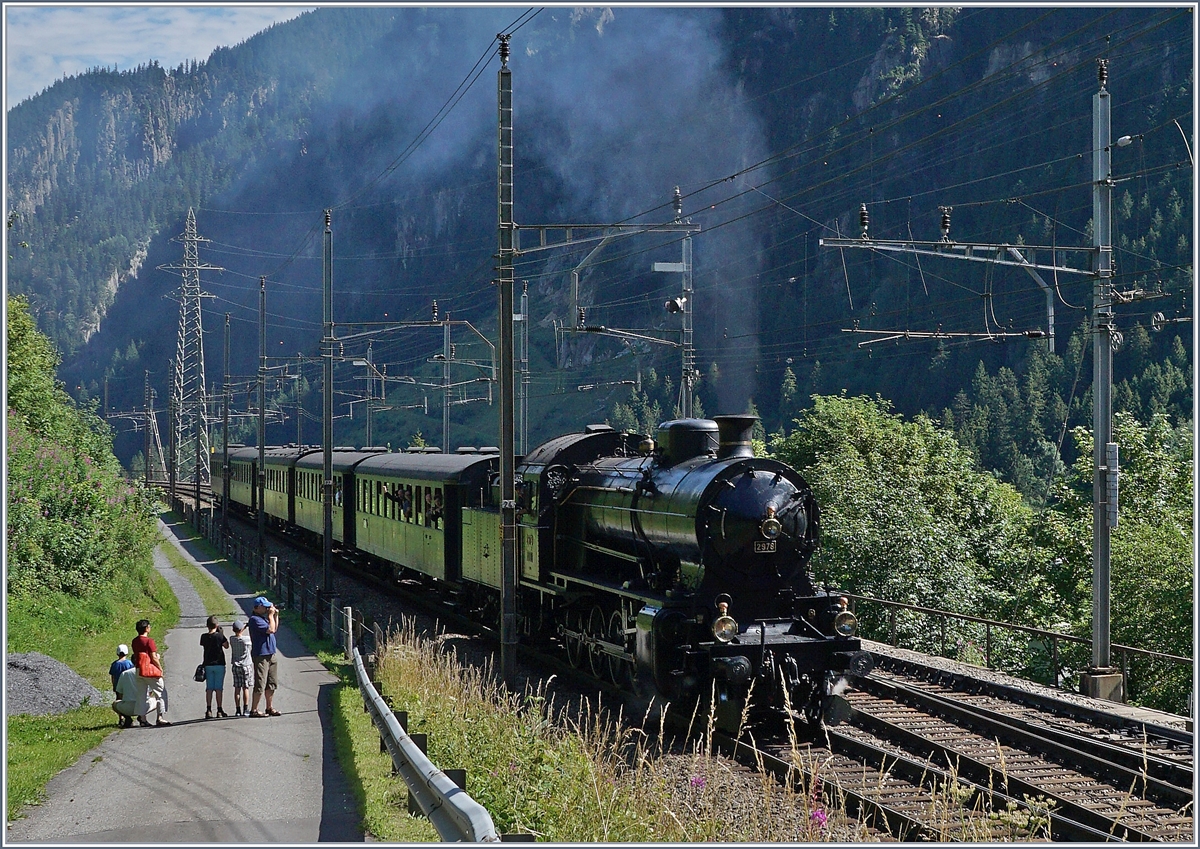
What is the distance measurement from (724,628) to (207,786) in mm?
5583

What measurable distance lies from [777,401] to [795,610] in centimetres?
11720

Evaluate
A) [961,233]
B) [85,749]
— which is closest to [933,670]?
[85,749]

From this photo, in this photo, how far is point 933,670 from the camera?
16391 millimetres

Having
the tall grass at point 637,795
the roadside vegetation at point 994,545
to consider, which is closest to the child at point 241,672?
the tall grass at point 637,795

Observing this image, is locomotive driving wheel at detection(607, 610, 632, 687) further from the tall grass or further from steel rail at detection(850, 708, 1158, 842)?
steel rail at detection(850, 708, 1158, 842)

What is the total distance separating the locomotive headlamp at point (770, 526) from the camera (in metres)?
13.0

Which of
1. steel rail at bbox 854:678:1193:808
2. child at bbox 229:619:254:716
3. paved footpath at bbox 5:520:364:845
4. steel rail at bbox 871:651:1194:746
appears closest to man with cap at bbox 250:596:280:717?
child at bbox 229:619:254:716

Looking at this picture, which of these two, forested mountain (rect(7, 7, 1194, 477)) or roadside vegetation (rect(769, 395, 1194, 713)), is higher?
forested mountain (rect(7, 7, 1194, 477))

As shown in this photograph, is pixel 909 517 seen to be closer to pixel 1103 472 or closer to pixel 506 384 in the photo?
pixel 1103 472

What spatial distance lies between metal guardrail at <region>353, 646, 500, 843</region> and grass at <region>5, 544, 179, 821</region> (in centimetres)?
343

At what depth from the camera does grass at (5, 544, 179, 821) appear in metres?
11.1

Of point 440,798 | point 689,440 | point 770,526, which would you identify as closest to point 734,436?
point 689,440

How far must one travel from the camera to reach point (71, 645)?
64.5 feet

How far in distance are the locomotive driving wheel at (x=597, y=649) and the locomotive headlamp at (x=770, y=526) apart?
3.41 m
